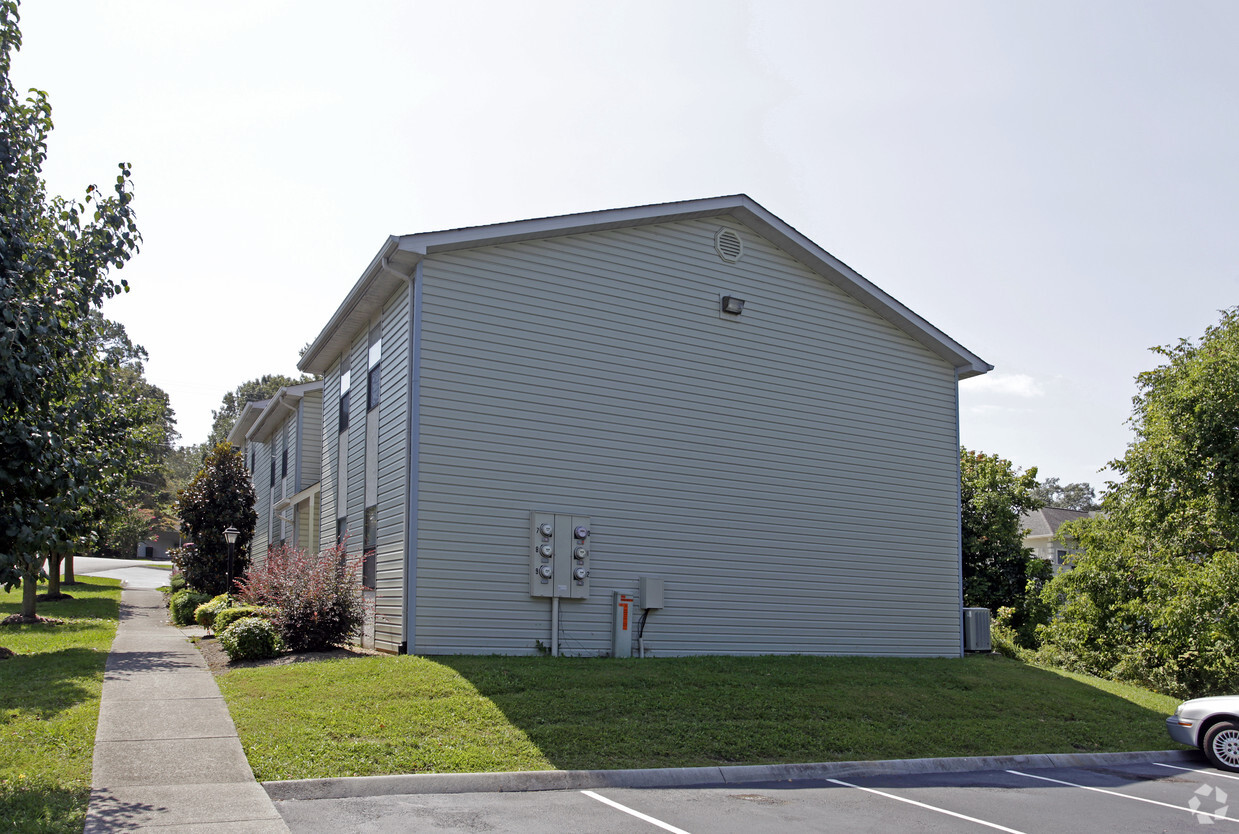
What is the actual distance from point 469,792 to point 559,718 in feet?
7.39

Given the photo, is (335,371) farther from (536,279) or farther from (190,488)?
(190,488)

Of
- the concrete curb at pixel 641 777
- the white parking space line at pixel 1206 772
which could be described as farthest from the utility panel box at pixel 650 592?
the white parking space line at pixel 1206 772

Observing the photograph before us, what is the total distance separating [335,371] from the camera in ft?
68.7

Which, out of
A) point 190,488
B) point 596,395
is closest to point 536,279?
point 596,395

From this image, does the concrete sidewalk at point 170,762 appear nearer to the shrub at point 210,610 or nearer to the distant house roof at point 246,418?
the shrub at point 210,610

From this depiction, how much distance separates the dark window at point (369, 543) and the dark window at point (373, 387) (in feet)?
6.46

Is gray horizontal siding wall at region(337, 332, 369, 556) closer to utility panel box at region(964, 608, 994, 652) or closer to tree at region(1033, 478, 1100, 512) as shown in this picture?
utility panel box at region(964, 608, 994, 652)

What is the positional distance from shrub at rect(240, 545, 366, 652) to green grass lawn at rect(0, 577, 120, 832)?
2694mm

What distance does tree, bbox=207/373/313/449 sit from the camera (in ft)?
229

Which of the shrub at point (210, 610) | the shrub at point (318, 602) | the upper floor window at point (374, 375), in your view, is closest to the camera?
the shrub at point (318, 602)

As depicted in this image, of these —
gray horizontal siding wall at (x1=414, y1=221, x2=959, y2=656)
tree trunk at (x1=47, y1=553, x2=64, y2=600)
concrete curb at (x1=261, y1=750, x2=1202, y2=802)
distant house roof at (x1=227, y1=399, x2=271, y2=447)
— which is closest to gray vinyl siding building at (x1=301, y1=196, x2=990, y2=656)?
gray horizontal siding wall at (x1=414, y1=221, x2=959, y2=656)

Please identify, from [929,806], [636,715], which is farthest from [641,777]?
[929,806]

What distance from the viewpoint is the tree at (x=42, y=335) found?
314 inches

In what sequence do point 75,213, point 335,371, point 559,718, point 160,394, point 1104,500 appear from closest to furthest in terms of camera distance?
point 75,213
point 559,718
point 335,371
point 1104,500
point 160,394
